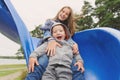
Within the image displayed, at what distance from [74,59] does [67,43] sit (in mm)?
150

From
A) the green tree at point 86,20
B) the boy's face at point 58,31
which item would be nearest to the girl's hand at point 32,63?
the boy's face at point 58,31

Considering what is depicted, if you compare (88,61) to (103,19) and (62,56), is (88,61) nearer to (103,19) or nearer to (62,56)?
(62,56)

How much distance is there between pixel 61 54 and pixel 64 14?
590mm

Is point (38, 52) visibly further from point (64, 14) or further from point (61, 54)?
point (64, 14)

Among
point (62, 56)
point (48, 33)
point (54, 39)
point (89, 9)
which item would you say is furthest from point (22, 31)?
point (89, 9)

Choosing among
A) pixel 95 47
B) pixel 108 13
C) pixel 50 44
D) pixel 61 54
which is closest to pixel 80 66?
pixel 61 54

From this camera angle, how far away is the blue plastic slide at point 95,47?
2.74 meters

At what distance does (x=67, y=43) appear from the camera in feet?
8.66

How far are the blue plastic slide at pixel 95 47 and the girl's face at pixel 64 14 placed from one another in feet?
0.88

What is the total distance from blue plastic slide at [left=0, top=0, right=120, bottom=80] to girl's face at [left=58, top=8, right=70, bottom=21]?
268 millimetres

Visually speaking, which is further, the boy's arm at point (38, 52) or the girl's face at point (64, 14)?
the girl's face at point (64, 14)

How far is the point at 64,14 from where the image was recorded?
2971mm

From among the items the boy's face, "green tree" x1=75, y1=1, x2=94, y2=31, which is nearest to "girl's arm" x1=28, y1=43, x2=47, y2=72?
the boy's face

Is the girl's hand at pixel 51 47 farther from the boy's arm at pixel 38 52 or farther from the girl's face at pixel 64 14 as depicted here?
the girl's face at pixel 64 14
